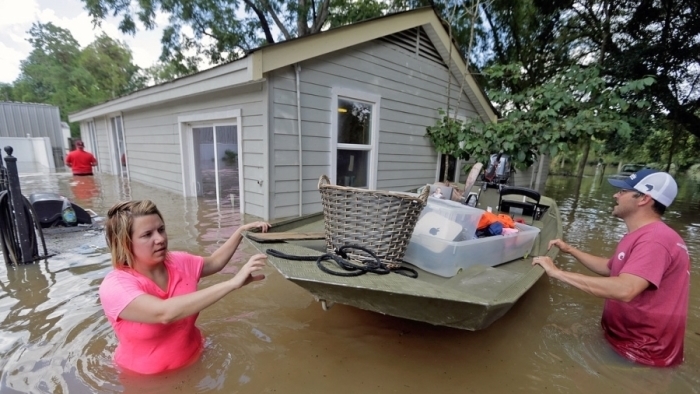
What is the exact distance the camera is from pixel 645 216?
1.89m

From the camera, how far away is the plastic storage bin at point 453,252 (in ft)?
6.88

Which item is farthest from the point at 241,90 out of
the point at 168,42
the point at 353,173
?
the point at 168,42

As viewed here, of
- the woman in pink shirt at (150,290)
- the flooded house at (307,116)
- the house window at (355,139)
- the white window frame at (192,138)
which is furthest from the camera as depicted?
the house window at (355,139)

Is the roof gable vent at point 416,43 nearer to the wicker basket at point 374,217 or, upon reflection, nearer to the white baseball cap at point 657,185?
the white baseball cap at point 657,185

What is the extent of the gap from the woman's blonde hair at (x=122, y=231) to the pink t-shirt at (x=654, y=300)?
267 cm

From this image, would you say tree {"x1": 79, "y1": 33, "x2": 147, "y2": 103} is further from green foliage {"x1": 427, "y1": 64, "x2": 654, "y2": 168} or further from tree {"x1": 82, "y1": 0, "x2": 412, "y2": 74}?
green foliage {"x1": 427, "y1": 64, "x2": 654, "y2": 168}

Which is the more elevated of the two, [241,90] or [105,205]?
[241,90]

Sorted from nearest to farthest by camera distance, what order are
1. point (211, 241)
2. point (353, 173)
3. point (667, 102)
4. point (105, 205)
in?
point (211, 241)
point (353, 173)
point (105, 205)
point (667, 102)

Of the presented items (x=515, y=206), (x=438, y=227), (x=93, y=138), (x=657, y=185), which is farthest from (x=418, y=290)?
(x=93, y=138)

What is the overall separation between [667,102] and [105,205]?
16.5m

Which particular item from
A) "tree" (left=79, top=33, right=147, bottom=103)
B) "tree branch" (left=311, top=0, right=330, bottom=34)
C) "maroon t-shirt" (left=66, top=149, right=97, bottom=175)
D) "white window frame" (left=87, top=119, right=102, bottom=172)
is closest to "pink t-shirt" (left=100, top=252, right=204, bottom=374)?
"maroon t-shirt" (left=66, top=149, right=97, bottom=175)

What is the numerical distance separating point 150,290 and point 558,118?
616 cm

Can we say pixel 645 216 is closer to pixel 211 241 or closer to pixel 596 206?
pixel 211 241

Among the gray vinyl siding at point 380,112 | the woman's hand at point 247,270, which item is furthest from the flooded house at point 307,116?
the woman's hand at point 247,270
